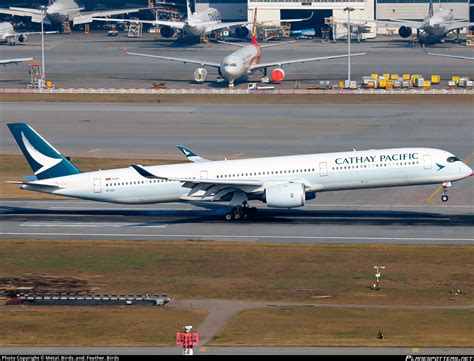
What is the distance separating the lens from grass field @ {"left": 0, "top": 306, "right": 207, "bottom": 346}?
4919cm

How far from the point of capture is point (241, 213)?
79.6 meters

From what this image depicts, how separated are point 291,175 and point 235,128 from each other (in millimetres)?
49163

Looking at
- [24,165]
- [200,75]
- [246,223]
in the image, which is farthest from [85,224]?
[200,75]

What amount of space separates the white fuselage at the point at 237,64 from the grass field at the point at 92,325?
10644cm

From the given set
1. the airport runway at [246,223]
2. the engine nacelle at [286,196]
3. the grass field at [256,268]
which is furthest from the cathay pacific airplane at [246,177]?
the grass field at [256,268]

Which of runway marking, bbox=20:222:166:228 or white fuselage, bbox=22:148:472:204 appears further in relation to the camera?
runway marking, bbox=20:222:166:228

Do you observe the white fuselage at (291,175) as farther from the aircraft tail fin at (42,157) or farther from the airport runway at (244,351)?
the airport runway at (244,351)

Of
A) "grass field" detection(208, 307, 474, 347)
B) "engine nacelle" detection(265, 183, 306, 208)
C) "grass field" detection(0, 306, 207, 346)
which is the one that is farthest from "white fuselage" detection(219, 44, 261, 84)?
"grass field" detection(208, 307, 474, 347)

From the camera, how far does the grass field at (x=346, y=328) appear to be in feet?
159

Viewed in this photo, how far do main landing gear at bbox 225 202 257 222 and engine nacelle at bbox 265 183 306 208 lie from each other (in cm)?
313

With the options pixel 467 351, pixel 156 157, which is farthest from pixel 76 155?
pixel 467 351

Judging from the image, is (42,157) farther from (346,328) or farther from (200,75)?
(200,75)

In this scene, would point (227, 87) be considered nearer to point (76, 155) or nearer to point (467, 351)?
point (76, 155)

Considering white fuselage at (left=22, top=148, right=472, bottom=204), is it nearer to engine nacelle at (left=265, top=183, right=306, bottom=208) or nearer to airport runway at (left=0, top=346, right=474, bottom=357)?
engine nacelle at (left=265, top=183, right=306, bottom=208)
